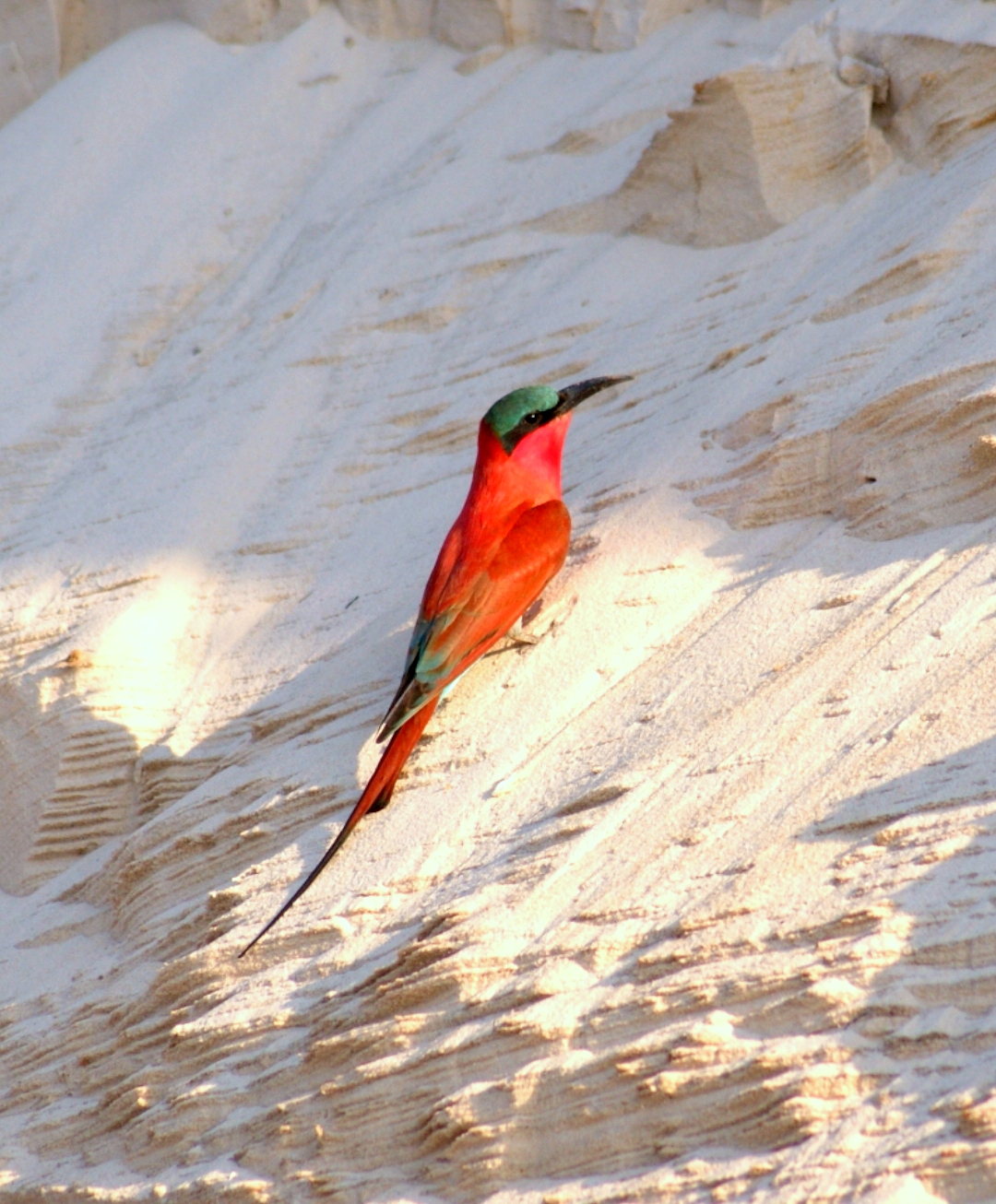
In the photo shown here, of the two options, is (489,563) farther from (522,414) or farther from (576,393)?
(576,393)

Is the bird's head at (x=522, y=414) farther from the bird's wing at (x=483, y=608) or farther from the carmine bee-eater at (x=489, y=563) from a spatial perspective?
the bird's wing at (x=483, y=608)

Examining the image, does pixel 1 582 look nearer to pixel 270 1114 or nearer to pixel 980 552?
pixel 270 1114

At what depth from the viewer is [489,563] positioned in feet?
12.8

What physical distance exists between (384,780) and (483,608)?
0.53m

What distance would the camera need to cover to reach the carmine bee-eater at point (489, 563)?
3590 mm

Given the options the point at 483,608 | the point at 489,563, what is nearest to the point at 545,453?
the point at 489,563

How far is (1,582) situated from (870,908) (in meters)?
3.45

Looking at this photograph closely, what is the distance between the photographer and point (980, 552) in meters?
3.52

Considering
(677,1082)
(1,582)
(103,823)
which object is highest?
(677,1082)

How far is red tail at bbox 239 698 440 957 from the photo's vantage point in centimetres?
341

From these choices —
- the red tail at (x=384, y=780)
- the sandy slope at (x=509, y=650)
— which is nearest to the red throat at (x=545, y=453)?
the sandy slope at (x=509, y=650)

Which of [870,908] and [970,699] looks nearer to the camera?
[870,908]

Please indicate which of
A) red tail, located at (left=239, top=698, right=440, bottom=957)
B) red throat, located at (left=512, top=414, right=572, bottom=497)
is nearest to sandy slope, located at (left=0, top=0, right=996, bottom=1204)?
red tail, located at (left=239, top=698, right=440, bottom=957)

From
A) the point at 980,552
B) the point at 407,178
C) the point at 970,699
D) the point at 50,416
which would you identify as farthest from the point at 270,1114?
the point at 407,178
